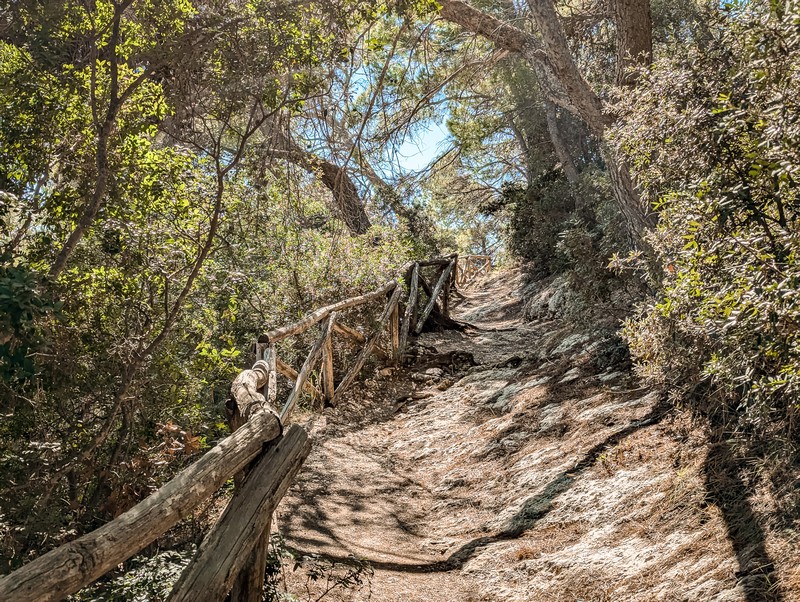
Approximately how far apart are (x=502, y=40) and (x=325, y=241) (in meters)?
3.68

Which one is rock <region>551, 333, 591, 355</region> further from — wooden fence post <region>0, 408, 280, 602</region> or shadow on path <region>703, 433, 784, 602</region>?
wooden fence post <region>0, 408, 280, 602</region>

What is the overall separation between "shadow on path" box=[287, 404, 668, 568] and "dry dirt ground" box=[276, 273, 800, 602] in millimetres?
16

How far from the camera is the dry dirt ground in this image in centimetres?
346

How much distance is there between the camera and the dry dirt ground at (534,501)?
3459 mm

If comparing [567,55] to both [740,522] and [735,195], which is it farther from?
[740,522]

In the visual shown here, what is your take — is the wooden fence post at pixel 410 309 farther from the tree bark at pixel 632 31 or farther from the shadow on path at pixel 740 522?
the shadow on path at pixel 740 522

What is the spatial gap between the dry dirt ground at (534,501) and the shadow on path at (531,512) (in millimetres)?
16

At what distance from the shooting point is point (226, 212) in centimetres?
642

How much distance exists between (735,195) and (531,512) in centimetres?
271

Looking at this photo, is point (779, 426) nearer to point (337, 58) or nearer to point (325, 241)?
point (337, 58)

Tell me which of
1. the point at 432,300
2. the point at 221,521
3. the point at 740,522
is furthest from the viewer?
the point at 432,300

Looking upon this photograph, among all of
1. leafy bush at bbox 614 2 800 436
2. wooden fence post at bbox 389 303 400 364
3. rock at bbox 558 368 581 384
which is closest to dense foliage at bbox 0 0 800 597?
leafy bush at bbox 614 2 800 436

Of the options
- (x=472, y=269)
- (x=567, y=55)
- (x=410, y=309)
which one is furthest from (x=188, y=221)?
(x=472, y=269)

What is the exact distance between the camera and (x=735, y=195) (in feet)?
10.4
